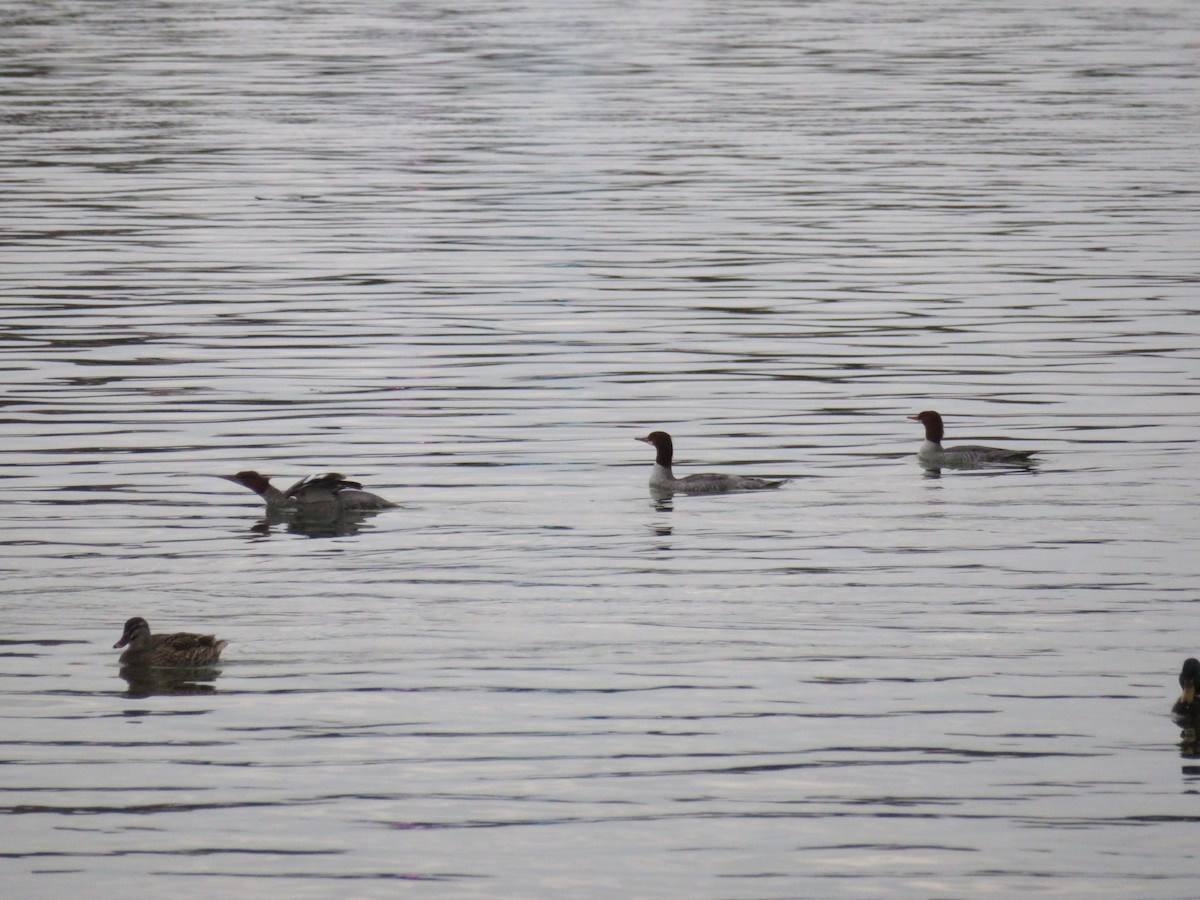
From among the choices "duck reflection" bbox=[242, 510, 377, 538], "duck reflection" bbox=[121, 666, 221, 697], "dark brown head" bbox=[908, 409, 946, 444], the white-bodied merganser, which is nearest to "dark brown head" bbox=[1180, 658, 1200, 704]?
"duck reflection" bbox=[121, 666, 221, 697]

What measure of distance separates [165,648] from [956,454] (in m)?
9.25

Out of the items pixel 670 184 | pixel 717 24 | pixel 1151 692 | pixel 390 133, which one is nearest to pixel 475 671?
pixel 1151 692

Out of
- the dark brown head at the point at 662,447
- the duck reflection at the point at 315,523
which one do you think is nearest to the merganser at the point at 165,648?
the duck reflection at the point at 315,523

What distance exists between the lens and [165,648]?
588 inches

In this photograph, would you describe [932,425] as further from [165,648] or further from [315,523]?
[165,648]

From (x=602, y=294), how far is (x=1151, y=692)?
1886 centimetres

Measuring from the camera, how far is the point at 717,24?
87125mm

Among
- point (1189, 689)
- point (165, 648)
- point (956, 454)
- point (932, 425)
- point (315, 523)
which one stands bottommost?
point (1189, 689)

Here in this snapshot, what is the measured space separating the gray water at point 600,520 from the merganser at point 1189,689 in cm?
15

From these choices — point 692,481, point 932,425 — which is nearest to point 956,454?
point 932,425

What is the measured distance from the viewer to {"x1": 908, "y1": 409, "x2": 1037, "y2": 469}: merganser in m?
21.7

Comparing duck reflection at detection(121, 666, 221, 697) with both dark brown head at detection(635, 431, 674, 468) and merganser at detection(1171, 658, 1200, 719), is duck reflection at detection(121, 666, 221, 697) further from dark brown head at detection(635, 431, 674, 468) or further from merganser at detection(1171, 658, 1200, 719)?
Answer: dark brown head at detection(635, 431, 674, 468)

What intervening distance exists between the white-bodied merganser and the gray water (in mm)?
253

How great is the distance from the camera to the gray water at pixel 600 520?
12.6 m
